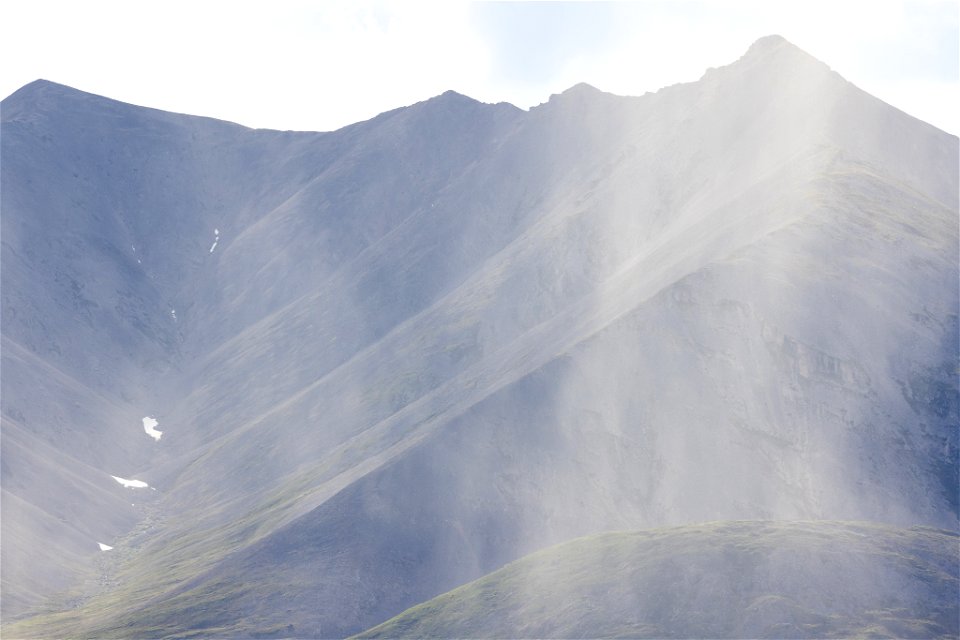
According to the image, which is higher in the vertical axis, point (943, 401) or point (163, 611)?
point (943, 401)

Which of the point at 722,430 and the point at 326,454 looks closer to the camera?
the point at 722,430

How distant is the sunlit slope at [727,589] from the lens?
78.8 meters

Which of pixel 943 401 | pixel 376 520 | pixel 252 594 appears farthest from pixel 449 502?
pixel 943 401

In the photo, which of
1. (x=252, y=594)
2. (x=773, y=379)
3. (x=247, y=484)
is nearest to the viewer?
(x=252, y=594)

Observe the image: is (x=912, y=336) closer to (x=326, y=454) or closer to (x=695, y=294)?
(x=695, y=294)

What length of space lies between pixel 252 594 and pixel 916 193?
112953mm

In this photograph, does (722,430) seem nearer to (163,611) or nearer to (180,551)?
(163,611)

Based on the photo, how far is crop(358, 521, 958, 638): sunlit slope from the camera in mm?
78806

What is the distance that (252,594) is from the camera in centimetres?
12100

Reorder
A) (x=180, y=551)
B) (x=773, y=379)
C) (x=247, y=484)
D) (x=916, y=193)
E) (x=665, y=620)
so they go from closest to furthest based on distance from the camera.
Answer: (x=665, y=620), (x=773, y=379), (x=180, y=551), (x=916, y=193), (x=247, y=484)

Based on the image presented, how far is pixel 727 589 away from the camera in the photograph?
82438 millimetres

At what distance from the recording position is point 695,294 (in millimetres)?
136625

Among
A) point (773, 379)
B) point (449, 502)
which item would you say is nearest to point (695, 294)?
point (773, 379)

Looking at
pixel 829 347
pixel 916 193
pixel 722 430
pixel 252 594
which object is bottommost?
pixel 252 594
